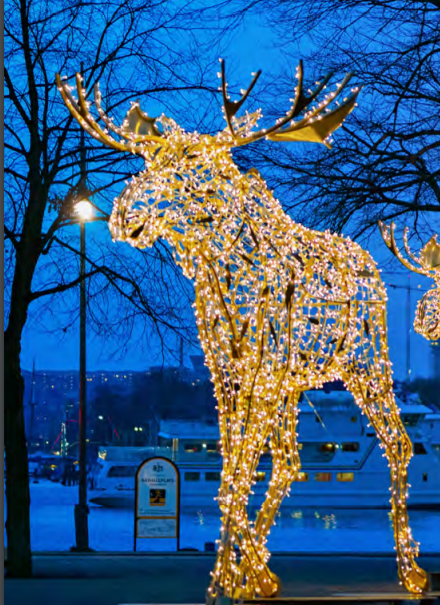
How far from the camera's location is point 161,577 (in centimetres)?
812

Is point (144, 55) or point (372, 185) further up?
point (144, 55)

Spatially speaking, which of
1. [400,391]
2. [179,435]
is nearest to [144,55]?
[179,435]

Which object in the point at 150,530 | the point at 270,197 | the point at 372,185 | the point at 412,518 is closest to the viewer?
the point at 270,197

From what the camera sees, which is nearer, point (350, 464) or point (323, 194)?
point (323, 194)

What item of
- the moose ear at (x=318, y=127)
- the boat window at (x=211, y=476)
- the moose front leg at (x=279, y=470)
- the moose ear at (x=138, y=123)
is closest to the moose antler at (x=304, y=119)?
the moose ear at (x=318, y=127)

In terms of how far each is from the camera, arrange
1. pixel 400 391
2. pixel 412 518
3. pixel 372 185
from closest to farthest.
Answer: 1. pixel 372 185
2. pixel 412 518
3. pixel 400 391

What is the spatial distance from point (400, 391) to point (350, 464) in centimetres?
384

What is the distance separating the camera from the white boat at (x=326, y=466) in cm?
2584

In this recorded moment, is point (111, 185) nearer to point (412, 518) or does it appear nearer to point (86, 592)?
point (86, 592)

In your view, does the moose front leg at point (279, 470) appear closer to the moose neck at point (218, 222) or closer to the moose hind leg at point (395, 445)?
the moose hind leg at point (395, 445)

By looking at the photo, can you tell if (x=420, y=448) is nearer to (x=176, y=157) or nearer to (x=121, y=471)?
(x=121, y=471)

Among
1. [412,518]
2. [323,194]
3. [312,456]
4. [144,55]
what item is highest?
[144,55]

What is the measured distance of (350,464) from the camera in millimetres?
26281

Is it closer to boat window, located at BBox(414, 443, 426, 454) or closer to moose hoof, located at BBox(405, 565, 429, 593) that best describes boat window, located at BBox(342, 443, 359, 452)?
boat window, located at BBox(414, 443, 426, 454)
